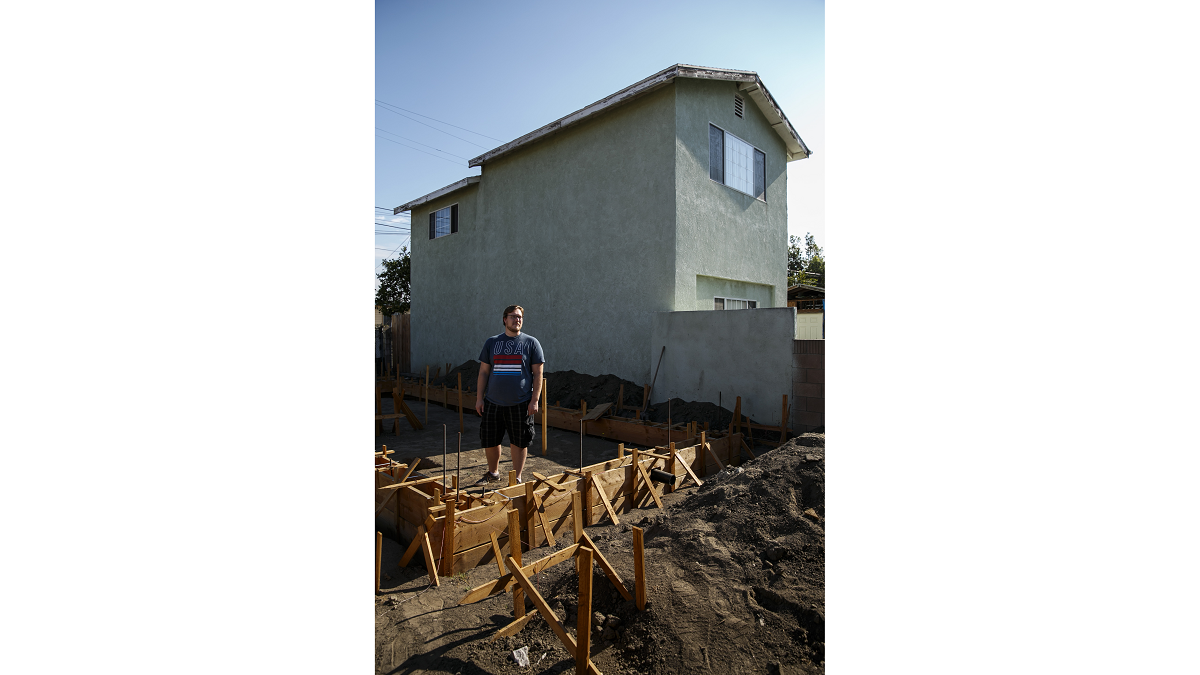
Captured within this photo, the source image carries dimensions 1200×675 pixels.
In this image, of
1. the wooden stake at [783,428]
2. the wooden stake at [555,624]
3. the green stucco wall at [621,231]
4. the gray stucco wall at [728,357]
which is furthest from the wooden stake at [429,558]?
the green stucco wall at [621,231]

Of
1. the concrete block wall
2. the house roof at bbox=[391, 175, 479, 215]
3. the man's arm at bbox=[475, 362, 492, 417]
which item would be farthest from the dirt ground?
the house roof at bbox=[391, 175, 479, 215]

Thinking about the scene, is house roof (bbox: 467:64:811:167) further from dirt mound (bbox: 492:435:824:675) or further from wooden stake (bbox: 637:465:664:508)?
dirt mound (bbox: 492:435:824:675)

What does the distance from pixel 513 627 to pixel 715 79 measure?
994 centimetres

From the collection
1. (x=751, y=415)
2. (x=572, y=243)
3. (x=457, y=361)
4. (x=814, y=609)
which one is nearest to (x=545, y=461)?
(x=751, y=415)

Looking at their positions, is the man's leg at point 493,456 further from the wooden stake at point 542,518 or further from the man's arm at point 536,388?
the wooden stake at point 542,518

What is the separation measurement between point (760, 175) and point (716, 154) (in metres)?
1.70

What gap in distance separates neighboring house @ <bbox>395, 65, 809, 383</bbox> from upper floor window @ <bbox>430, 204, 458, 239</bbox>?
3.86 ft

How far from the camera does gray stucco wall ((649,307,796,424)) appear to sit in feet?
25.3

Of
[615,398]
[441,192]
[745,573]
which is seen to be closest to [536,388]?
[745,573]

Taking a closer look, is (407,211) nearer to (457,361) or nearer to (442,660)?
(457,361)

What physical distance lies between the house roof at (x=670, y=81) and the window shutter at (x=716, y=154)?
3.22 feet

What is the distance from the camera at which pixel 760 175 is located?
1170 centimetres

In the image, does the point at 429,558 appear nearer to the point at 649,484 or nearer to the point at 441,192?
the point at 649,484

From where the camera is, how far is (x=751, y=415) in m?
8.00
